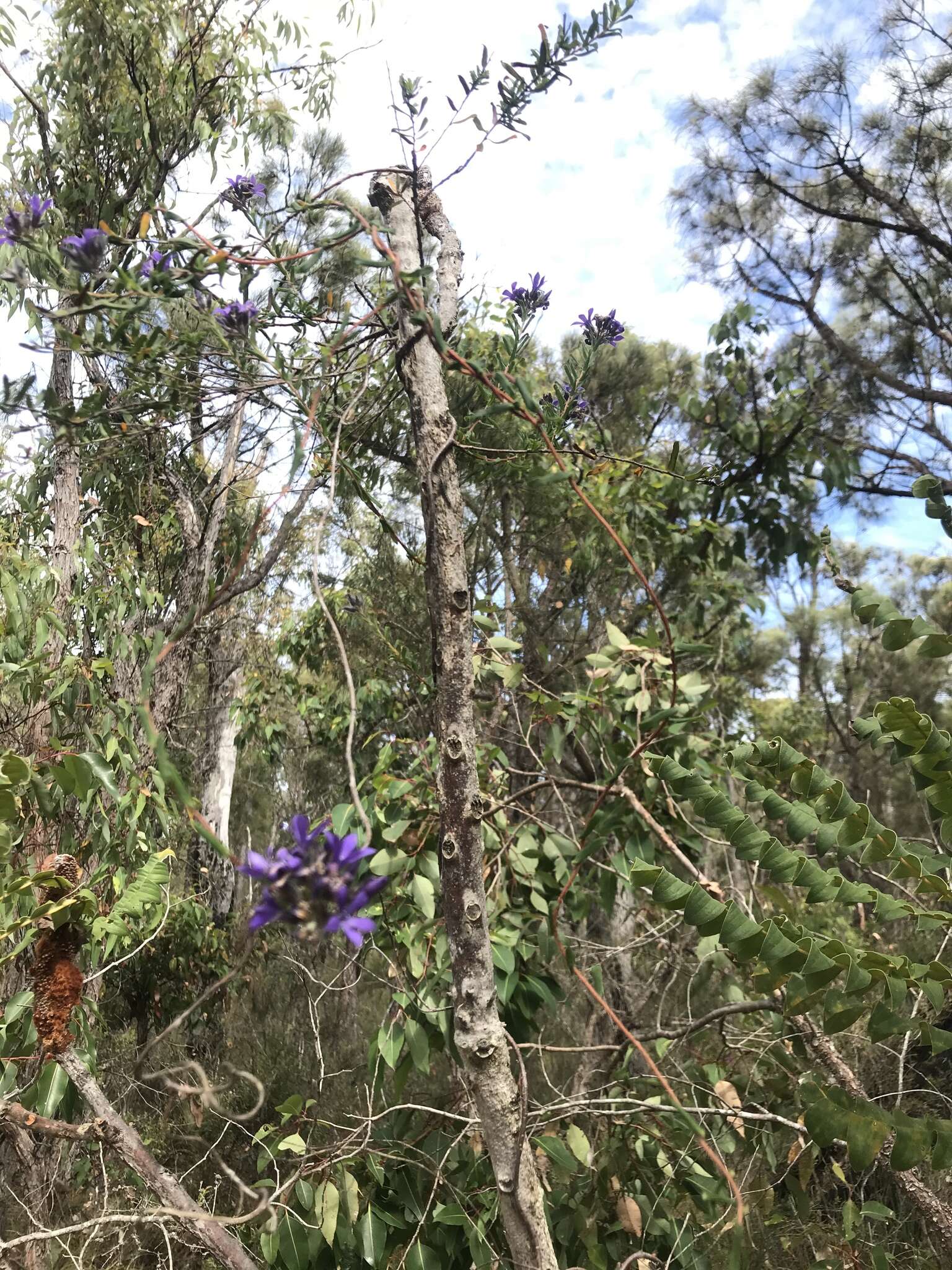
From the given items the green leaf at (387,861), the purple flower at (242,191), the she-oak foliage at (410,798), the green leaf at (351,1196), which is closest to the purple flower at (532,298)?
the she-oak foliage at (410,798)

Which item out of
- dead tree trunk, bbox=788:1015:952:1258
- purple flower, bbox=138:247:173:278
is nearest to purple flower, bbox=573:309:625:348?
purple flower, bbox=138:247:173:278

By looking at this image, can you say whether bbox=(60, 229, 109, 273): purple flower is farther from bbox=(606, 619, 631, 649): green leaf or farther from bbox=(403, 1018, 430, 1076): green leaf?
bbox=(403, 1018, 430, 1076): green leaf

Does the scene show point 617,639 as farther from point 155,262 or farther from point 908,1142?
point 155,262

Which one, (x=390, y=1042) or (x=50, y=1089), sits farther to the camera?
(x=390, y=1042)

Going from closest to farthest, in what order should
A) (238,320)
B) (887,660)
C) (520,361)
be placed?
(238,320)
(520,361)
(887,660)

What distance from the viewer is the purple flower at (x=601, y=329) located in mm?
1404

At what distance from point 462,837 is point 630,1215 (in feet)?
3.11

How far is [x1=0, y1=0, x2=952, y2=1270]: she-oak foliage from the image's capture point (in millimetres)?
956

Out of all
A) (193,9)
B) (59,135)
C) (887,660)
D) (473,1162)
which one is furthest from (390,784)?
(887,660)

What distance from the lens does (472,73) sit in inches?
42.9

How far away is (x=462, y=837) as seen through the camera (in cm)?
91

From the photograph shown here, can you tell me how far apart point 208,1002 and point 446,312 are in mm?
4120

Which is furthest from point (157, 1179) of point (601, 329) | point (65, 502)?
point (65, 502)

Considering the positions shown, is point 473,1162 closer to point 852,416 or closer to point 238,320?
point 238,320
